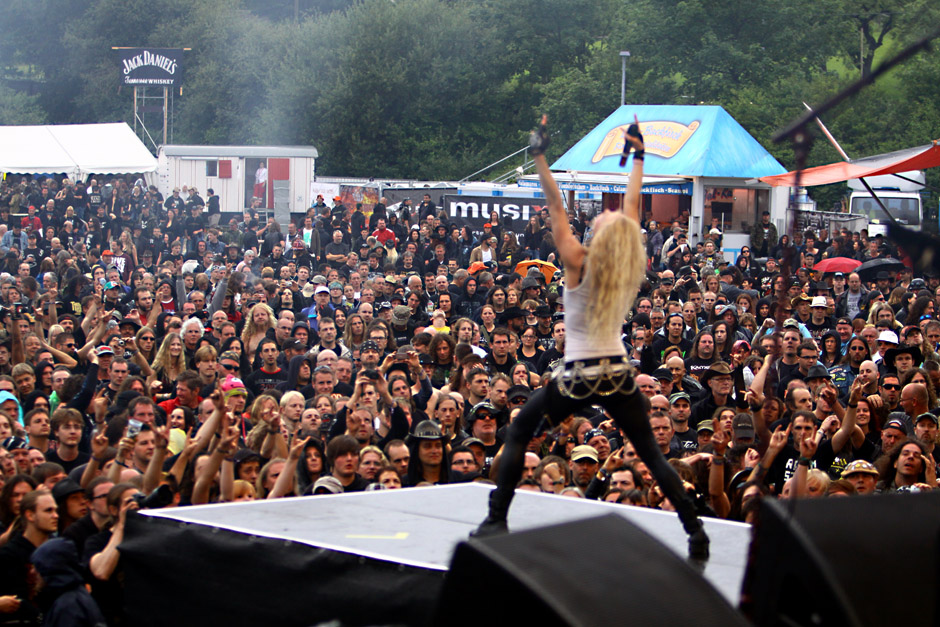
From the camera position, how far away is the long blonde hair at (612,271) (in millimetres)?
4605

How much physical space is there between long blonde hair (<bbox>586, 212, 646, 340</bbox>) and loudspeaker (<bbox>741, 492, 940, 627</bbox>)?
55.0 inches

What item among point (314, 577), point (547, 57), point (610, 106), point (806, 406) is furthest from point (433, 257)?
point (547, 57)

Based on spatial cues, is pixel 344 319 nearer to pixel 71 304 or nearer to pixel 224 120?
pixel 71 304

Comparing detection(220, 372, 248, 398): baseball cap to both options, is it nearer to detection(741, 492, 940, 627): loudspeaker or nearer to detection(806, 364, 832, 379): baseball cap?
detection(806, 364, 832, 379): baseball cap

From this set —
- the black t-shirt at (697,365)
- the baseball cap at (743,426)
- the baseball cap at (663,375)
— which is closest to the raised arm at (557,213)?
the baseball cap at (743,426)

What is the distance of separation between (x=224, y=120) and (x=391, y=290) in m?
36.1

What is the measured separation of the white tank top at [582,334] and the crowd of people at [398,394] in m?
0.35

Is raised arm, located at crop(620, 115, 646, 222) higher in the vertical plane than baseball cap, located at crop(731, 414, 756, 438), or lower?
higher

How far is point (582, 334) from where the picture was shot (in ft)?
15.5

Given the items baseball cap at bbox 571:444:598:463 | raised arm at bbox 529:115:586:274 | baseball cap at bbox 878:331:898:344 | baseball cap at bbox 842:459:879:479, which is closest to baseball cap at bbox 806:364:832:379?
baseball cap at bbox 878:331:898:344

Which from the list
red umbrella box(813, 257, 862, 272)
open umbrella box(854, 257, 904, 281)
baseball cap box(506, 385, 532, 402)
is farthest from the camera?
open umbrella box(854, 257, 904, 281)

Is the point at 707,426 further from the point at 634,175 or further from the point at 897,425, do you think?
the point at 634,175

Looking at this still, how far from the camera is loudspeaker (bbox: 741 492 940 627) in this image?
305 cm

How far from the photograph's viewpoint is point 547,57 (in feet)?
152
